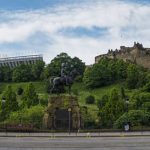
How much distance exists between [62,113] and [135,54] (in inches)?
4013

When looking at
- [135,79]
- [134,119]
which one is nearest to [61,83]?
[134,119]

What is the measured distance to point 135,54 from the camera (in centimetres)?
16000

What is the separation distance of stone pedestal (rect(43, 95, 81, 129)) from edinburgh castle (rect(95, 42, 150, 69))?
96086 millimetres

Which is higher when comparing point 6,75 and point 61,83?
point 6,75

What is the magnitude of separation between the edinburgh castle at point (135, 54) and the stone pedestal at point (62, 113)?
315ft

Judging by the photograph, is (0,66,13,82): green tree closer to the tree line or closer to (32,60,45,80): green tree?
the tree line

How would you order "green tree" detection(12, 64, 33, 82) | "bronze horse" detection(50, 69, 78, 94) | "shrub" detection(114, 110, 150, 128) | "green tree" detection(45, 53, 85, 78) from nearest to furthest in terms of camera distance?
"bronze horse" detection(50, 69, 78, 94) → "shrub" detection(114, 110, 150, 128) → "green tree" detection(45, 53, 85, 78) → "green tree" detection(12, 64, 33, 82)

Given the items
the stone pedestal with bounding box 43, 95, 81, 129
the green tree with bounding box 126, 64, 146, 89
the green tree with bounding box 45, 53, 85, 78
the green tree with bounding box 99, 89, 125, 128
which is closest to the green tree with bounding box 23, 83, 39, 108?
the green tree with bounding box 99, 89, 125, 128

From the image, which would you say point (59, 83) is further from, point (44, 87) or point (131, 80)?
point (44, 87)

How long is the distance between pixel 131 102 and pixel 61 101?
3547 cm

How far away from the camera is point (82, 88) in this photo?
140375 mm

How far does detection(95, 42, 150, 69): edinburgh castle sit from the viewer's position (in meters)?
156

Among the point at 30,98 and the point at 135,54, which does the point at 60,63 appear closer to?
the point at 135,54

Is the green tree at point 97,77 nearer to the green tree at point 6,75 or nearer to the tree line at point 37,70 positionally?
the tree line at point 37,70
